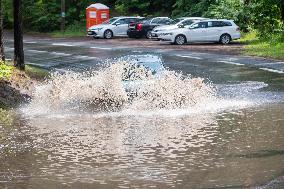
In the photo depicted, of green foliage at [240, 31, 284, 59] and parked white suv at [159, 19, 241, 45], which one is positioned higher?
parked white suv at [159, 19, 241, 45]

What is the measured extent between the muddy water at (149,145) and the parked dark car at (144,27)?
2718cm

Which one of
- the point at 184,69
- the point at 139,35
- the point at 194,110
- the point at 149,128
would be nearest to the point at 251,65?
the point at 184,69

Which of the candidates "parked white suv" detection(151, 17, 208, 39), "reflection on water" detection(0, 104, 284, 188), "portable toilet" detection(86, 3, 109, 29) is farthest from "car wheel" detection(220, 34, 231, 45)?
"reflection on water" detection(0, 104, 284, 188)


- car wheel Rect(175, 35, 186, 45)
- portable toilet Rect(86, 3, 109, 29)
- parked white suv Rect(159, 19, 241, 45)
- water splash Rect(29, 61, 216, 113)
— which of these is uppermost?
portable toilet Rect(86, 3, 109, 29)

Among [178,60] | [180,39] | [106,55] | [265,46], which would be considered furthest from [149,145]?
[180,39]

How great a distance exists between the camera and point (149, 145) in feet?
38.6

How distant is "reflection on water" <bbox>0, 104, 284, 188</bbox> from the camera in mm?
9398

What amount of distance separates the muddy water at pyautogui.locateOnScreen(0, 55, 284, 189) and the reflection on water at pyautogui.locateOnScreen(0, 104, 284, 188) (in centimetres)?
1

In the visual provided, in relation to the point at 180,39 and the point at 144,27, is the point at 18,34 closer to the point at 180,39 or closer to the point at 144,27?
the point at 180,39

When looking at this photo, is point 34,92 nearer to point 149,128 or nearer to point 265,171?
point 149,128

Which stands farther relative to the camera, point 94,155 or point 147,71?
point 147,71

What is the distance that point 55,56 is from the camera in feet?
107

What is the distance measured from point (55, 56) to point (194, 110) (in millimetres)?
18000

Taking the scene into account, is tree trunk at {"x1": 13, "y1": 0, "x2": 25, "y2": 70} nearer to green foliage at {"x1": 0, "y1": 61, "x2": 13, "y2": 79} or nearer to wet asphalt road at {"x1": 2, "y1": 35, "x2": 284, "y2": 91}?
green foliage at {"x1": 0, "y1": 61, "x2": 13, "y2": 79}
